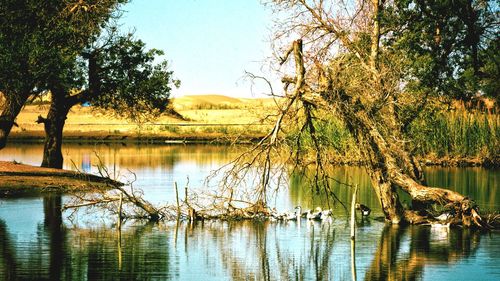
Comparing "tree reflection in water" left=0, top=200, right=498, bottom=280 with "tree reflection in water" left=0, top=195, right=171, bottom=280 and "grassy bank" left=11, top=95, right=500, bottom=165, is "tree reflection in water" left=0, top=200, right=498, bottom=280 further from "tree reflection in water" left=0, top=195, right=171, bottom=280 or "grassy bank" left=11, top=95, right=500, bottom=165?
"grassy bank" left=11, top=95, right=500, bottom=165

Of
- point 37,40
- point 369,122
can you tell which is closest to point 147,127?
point 37,40

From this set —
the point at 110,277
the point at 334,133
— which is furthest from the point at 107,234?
the point at 334,133

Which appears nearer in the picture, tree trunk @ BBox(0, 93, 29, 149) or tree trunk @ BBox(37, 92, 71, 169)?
tree trunk @ BBox(0, 93, 29, 149)

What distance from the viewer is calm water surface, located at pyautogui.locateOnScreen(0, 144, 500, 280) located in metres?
19.1

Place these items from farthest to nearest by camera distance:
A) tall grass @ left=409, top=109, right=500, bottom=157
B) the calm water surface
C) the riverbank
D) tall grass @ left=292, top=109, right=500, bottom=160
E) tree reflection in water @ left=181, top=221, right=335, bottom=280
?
1. tall grass @ left=409, top=109, right=500, bottom=157
2. tall grass @ left=292, top=109, right=500, bottom=160
3. the riverbank
4. tree reflection in water @ left=181, top=221, right=335, bottom=280
5. the calm water surface

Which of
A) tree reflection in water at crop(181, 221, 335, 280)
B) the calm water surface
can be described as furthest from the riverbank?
tree reflection in water at crop(181, 221, 335, 280)

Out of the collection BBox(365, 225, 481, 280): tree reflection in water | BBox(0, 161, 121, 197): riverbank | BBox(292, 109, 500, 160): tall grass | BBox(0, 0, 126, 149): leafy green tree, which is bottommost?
BBox(365, 225, 481, 280): tree reflection in water

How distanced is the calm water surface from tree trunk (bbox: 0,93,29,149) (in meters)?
5.58

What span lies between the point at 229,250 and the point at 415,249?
4.26m

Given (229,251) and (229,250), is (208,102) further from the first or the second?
(229,251)

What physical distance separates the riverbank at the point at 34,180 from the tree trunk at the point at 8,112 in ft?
4.61

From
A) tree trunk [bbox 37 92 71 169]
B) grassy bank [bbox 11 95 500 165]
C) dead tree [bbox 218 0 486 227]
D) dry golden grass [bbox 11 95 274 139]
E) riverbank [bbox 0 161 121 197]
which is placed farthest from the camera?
dry golden grass [bbox 11 95 274 139]

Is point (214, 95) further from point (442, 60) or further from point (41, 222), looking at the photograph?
point (41, 222)

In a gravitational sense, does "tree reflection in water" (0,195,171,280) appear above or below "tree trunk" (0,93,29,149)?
below
